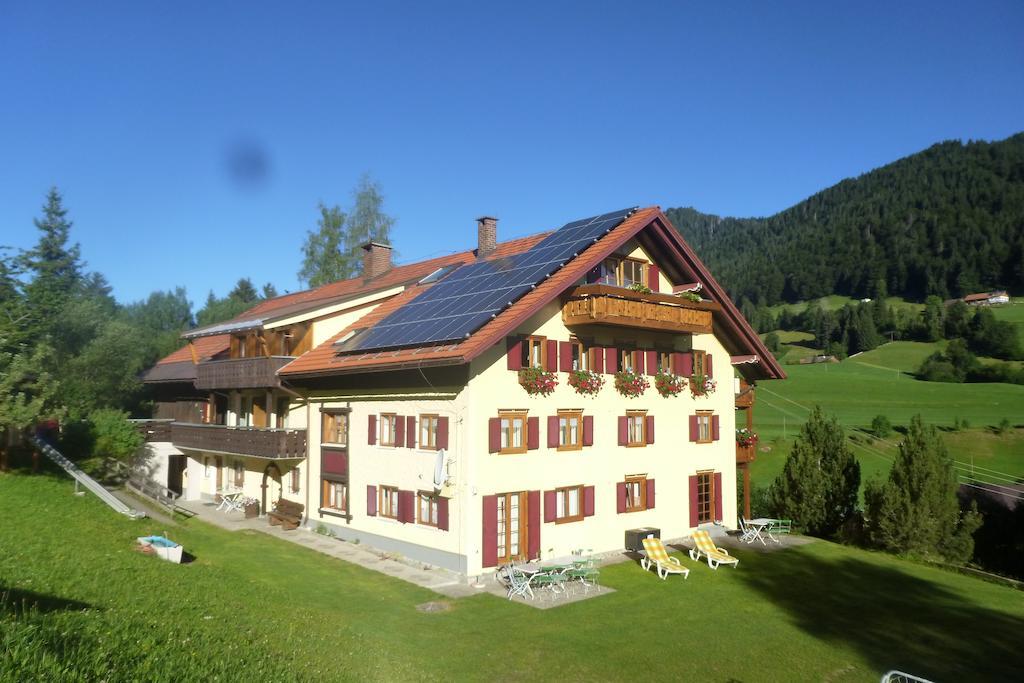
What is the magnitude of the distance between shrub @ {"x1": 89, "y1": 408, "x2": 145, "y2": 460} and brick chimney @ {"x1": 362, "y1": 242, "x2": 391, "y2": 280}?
445 inches

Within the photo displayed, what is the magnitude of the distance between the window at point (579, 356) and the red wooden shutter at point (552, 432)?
1793 millimetres

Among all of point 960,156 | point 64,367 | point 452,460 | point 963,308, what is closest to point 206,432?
point 64,367

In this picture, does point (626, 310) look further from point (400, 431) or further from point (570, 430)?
point (400, 431)

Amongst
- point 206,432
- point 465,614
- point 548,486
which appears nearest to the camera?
point 465,614

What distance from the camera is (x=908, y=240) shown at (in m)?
137

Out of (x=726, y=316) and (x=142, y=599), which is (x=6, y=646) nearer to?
(x=142, y=599)

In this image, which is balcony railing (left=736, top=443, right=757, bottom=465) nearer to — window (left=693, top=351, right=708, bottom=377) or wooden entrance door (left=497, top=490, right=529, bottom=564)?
window (left=693, top=351, right=708, bottom=377)

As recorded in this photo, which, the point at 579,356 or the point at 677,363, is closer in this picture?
the point at 579,356

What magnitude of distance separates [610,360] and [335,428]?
29.7ft

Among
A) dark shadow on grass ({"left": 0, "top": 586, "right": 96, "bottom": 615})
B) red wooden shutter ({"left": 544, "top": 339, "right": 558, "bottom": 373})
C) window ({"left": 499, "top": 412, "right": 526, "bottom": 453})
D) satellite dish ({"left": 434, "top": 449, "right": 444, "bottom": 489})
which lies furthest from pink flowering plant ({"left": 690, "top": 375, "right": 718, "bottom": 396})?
dark shadow on grass ({"left": 0, "top": 586, "right": 96, "bottom": 615})

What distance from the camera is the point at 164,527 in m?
20.6

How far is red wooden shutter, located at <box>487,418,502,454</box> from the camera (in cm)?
1839

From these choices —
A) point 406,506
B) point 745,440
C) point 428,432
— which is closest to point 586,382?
point 428,432

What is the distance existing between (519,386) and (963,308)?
99.7m
